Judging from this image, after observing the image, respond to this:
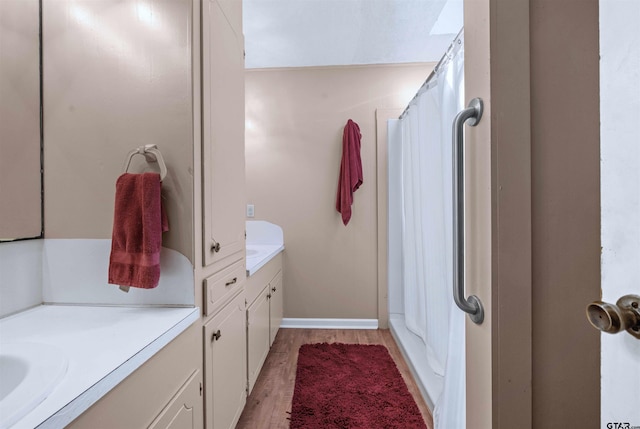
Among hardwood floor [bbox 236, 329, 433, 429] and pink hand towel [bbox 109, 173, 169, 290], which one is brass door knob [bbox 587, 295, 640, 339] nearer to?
pink hand towel [bbox 109, 173, 169, 290]

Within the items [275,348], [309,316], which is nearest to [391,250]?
[309,316]

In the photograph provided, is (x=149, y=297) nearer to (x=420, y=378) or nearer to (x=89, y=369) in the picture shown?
(x=89, y=369)

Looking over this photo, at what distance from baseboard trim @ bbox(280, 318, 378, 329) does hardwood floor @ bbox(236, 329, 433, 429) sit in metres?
0.05

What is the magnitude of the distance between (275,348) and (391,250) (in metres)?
1.33

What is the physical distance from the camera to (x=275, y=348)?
2324 mm

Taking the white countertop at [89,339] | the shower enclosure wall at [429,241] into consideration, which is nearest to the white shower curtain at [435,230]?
the shower enclosure wall at [429,241]

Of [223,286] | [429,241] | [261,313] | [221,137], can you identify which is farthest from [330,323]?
[221,137]

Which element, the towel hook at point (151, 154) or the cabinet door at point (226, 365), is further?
the cabinet door at point (226, 365)

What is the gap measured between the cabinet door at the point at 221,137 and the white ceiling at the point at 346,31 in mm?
712

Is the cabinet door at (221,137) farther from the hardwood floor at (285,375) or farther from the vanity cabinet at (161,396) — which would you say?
the hardwood floor at (285,375)

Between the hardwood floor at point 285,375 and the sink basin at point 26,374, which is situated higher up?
the sink basin at point 26,374

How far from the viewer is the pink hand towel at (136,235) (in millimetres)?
869

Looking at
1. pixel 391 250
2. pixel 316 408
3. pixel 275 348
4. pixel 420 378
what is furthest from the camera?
pixel 391 250

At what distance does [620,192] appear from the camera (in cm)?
42
